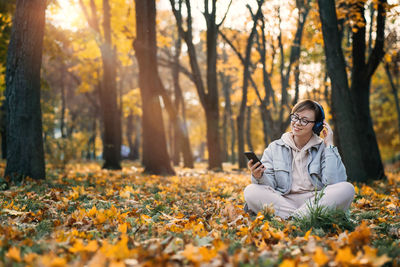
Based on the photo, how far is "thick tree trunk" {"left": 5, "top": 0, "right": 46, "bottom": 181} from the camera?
6434mm

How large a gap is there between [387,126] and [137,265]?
32289mm

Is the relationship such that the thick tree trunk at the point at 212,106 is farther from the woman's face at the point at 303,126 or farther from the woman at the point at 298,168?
the woman's face at the point at 303,126

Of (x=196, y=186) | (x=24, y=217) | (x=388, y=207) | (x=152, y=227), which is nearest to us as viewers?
(x=152, y=227)

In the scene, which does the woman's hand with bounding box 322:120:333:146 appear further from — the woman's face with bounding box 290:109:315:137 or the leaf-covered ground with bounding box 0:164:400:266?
the leaf-covered ground with bounding box 0:164:400:266

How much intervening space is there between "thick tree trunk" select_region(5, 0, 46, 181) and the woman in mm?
4589

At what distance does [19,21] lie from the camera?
653 cm

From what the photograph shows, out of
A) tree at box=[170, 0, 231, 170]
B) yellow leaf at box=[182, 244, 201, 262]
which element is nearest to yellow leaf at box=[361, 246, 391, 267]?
yellow leaf at box=[182, 244, 201, 262]

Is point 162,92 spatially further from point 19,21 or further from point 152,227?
point 152,227

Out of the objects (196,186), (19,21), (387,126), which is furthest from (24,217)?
(387,126)

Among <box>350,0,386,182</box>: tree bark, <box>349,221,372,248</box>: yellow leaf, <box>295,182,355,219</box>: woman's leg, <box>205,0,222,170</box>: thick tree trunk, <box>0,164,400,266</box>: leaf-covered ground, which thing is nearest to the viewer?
<box>0,164,400,266</box>: leaf-covered ground

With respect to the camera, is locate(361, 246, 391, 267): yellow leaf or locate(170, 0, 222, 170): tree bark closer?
locate(361, 246, 391, 267): yellow leaf

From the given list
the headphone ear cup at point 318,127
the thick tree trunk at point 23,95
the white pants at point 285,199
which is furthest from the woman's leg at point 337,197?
the thick tree trunk at point 23,95

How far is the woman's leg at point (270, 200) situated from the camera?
3.82m

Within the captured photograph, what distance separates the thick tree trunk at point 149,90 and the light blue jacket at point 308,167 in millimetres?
6395
